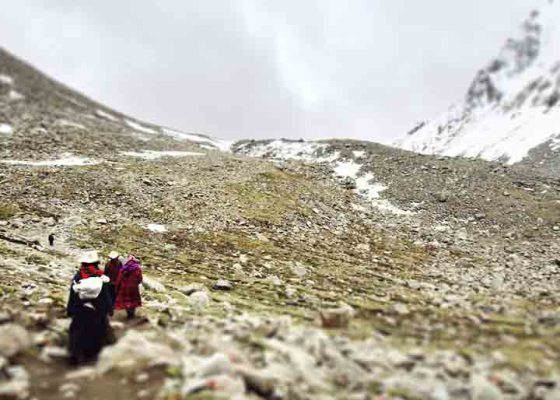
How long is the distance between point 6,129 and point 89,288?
5815 centimetres

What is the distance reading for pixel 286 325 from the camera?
11977 mm

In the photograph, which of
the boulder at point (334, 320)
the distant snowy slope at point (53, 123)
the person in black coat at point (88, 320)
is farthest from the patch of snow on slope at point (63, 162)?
the boulder at point (334, 320)

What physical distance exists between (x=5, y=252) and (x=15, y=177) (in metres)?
15.9

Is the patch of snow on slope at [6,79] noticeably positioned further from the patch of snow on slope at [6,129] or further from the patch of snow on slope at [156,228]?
the patch of snow on slope at [156,228]

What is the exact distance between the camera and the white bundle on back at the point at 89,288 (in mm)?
12578

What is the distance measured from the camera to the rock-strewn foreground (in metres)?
9.81

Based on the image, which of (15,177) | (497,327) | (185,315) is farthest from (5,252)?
(497,327)

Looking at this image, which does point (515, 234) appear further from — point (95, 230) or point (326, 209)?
point (95, 230)

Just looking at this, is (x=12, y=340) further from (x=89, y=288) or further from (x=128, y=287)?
(x=128, y=287)

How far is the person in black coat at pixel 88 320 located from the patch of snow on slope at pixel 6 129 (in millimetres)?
52678

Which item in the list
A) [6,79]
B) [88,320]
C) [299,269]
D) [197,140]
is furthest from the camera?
[197,140]

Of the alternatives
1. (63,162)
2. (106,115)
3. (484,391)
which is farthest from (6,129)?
(484,391)

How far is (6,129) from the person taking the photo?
6319 cm

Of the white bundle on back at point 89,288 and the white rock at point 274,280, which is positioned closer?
the white bundle on back at point 89,288
